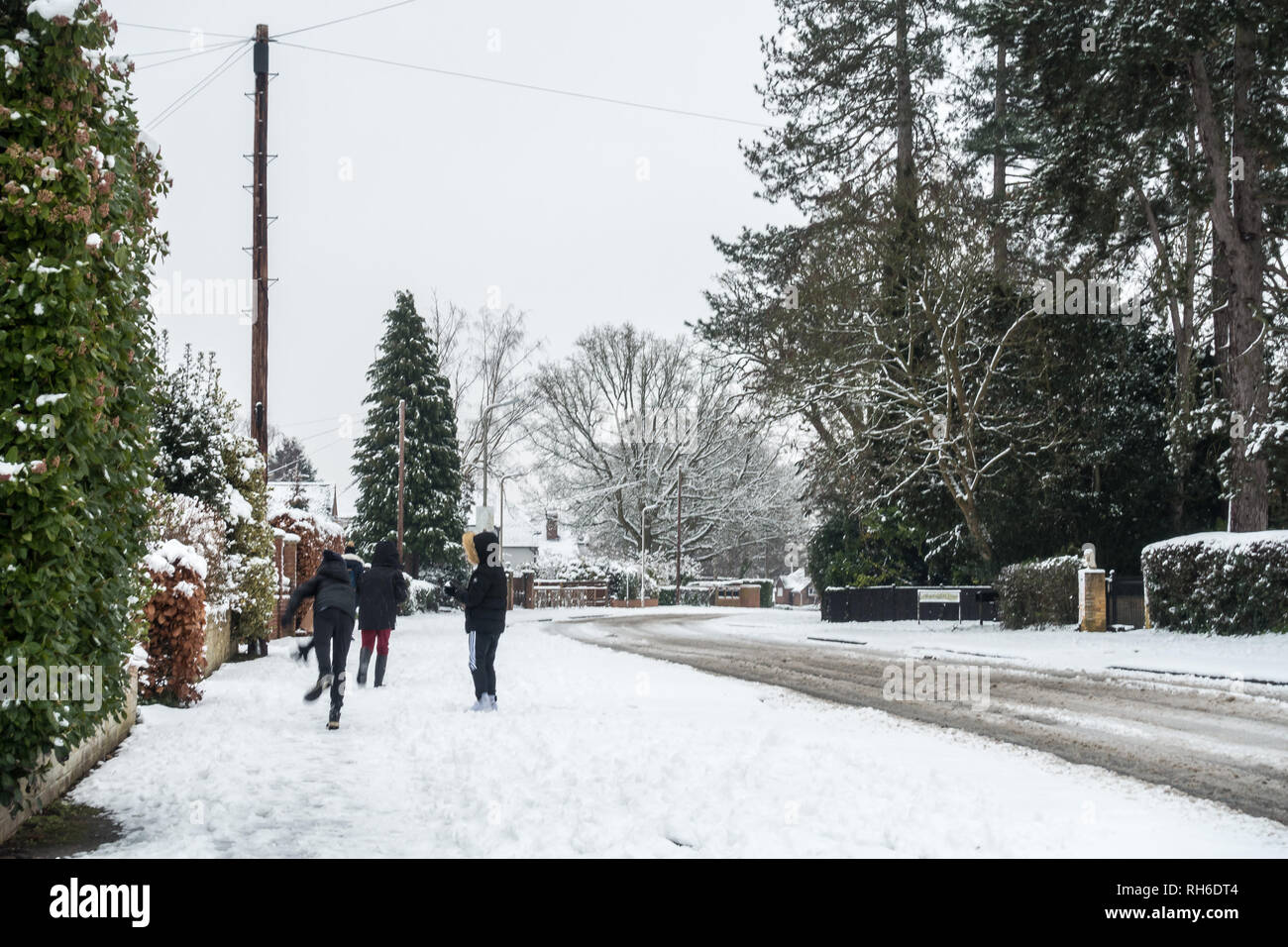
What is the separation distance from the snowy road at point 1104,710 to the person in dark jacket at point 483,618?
4028mm

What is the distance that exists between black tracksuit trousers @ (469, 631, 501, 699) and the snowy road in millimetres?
4018

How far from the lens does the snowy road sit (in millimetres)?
8320

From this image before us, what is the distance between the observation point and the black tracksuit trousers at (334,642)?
1084cm

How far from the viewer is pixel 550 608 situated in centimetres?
5491

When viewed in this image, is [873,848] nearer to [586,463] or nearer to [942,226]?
[942,226]

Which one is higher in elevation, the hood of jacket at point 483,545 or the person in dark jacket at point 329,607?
the hood of jacket at point 483,545

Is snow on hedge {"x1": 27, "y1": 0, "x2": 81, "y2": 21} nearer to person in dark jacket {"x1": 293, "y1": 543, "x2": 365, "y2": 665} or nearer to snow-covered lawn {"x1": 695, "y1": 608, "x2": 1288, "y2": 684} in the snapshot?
person in dark jacket {"x1": 293, "y1": 543, "x2": 365, "y2": 665}

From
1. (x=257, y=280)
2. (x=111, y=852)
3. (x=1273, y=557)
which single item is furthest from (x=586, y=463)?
(x=111, y=852)

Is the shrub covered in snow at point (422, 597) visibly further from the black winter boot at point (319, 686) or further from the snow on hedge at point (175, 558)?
the black winter boot at point (319, 686)

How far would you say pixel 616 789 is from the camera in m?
7.46

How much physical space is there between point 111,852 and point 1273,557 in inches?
726

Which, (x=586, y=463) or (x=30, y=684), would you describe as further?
(x=586, y=463)

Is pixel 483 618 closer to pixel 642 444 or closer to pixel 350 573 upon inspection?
pixel 350 573

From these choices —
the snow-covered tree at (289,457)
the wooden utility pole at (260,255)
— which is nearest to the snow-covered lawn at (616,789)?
the wooden utility pole at (260,255)
